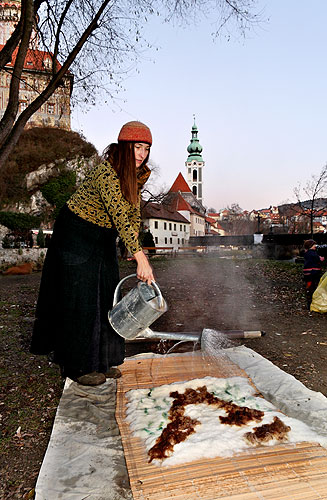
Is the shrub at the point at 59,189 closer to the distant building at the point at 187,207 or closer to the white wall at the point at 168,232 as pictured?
the white wall at the point at 168,232

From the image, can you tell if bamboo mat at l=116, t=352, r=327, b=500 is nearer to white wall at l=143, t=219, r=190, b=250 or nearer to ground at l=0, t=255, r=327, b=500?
ground at l=0, t=255, r=327, b=500

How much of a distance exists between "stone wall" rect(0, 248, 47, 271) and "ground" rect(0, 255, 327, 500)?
19.5 ft

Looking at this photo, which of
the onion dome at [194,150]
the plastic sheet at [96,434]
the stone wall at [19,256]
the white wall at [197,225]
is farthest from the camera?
the onion dome at [194,150]

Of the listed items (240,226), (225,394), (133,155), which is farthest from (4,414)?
(240,226)

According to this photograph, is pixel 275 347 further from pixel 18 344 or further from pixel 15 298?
pixel 15 298

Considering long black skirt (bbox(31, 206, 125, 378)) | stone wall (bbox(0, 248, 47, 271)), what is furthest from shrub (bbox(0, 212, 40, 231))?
long black skirt (bbox(31, 206, 125, 378))

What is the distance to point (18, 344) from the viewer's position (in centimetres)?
388

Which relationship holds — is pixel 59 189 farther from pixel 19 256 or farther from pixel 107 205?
pixel 107 205

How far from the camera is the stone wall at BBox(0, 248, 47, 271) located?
13789mm

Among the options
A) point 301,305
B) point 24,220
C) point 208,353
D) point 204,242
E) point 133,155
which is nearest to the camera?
point 133,155

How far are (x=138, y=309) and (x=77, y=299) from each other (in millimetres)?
505

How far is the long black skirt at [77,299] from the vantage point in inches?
95.3

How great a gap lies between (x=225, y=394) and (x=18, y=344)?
2503 mm

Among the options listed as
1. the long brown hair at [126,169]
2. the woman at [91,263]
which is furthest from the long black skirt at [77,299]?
the long brown hair at [126,169]
